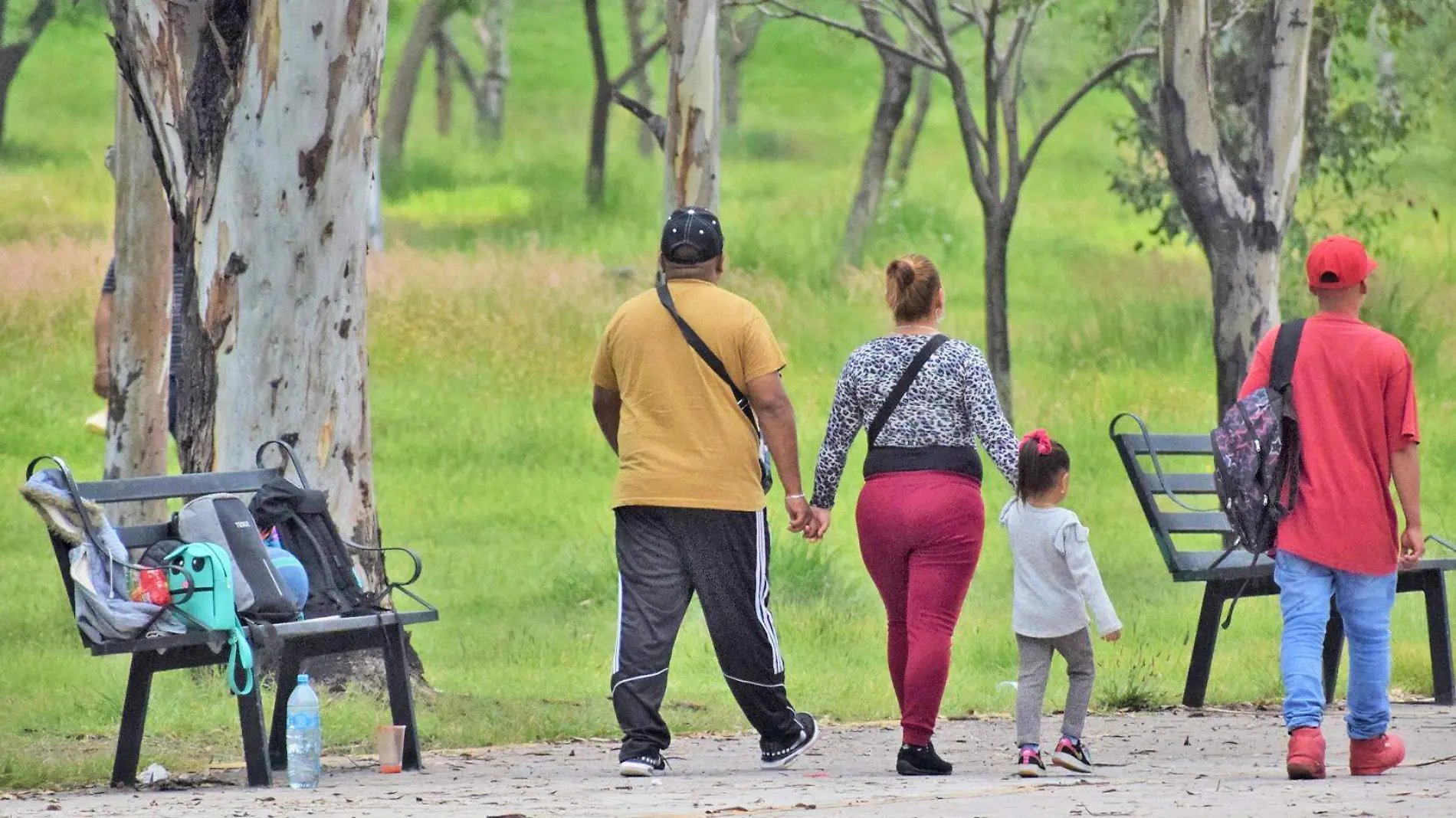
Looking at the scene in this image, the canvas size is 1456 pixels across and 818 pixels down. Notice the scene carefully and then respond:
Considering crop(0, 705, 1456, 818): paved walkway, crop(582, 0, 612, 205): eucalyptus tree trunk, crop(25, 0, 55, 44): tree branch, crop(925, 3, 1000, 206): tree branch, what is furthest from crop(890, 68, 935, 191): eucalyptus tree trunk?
crop(0, 705, 1456, 818): paved walkway

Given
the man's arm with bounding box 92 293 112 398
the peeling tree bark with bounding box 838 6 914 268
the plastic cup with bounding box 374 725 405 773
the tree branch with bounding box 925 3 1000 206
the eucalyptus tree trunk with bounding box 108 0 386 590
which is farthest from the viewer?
the peeling tree bark with bounding box 838 6 914 268

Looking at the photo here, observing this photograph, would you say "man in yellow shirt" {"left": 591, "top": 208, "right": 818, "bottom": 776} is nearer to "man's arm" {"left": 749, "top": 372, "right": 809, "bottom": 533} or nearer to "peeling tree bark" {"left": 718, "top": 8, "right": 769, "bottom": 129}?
"man's arm" {"left": 749, "top": 372, "right": 809, "bottom": 533}

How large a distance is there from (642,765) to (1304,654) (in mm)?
2024

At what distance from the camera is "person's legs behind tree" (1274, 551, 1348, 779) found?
6848 millimetres

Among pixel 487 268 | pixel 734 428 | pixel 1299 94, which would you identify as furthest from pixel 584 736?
pixel 487 268

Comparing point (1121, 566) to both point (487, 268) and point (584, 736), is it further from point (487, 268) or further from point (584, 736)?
point (487, 268)

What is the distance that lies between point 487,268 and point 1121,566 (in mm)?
11633

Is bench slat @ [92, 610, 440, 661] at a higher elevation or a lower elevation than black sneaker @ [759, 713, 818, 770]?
higher

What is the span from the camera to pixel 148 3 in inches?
347

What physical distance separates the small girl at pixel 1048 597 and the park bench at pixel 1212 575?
1746 millimetres

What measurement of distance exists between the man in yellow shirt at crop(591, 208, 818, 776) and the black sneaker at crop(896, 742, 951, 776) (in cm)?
44

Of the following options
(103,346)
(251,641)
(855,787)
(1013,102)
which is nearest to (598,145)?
(1013,102)

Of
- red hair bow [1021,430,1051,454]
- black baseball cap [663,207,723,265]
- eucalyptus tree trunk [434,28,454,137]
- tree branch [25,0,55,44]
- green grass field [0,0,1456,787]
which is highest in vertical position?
tree branch [25,0,55,44]

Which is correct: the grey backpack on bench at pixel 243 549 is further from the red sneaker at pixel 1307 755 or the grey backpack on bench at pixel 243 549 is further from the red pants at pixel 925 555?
the red sneaker at pixel 1307 755
